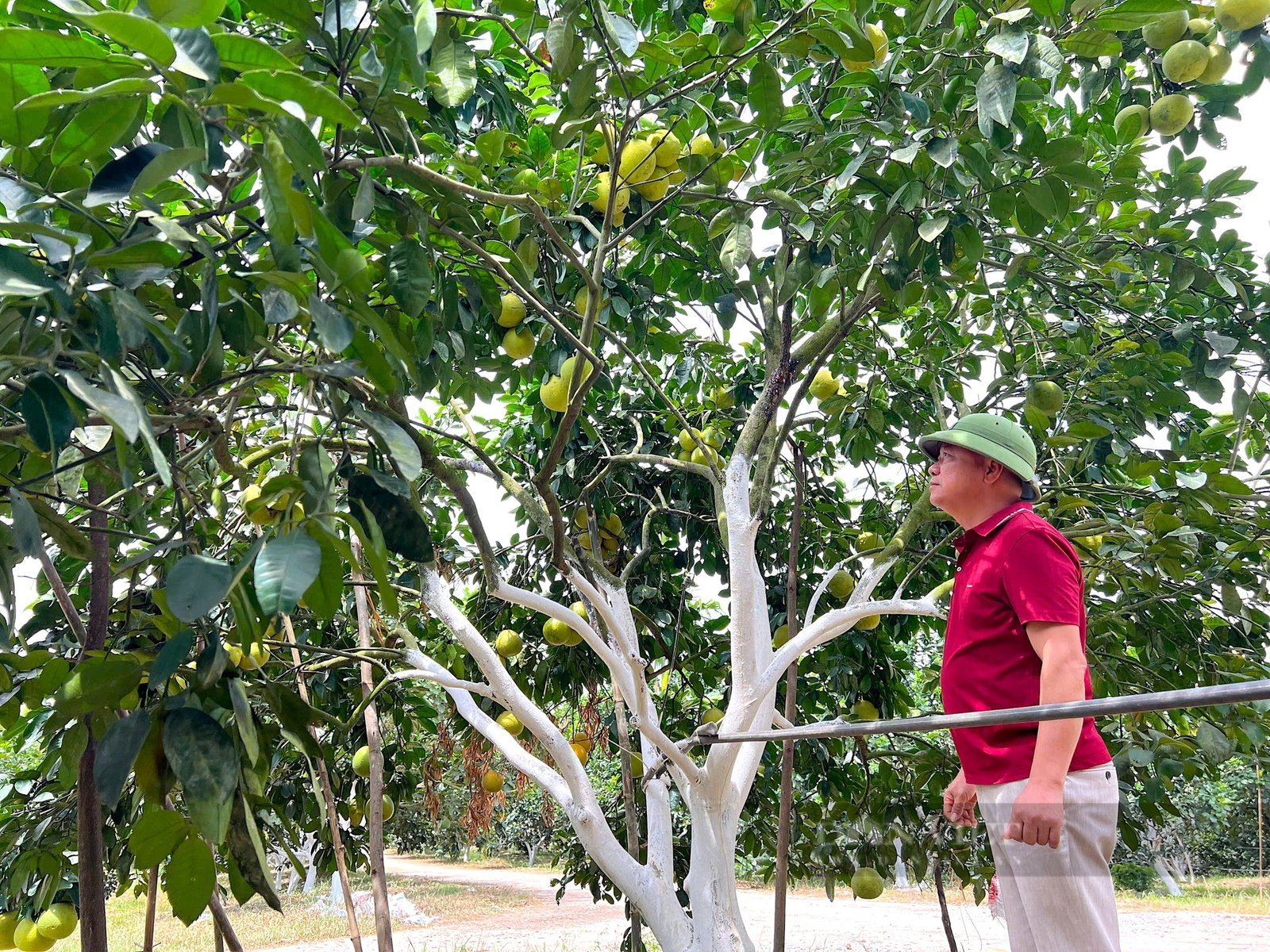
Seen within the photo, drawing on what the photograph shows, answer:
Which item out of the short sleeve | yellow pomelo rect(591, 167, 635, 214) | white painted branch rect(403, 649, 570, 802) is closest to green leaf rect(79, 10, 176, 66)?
the short sleeve

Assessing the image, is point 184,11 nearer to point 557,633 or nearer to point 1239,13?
point 1239,13

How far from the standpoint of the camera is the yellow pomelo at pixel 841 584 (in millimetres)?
3426

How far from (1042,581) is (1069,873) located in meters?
0.43

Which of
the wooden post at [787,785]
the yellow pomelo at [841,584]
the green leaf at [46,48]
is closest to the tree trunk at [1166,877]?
the yellow pomelo at [841,584]

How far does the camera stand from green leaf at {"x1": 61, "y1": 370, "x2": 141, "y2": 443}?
24.9 inches

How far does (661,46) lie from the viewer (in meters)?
1.49

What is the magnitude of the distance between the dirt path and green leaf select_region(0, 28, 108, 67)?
7.66 metres

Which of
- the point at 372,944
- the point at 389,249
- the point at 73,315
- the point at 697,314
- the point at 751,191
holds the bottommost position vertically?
the point at 372,944

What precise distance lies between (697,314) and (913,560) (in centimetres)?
128

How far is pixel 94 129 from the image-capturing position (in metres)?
0.84

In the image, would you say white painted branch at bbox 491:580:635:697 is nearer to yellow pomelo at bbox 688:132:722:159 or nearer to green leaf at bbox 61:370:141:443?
yellow pomelo at bbox 688:132:722:159

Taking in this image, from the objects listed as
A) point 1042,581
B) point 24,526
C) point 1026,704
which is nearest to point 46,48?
point 24,526

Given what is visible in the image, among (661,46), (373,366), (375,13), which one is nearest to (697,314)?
(661,46)

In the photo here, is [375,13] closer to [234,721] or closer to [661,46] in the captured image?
[661,46]
